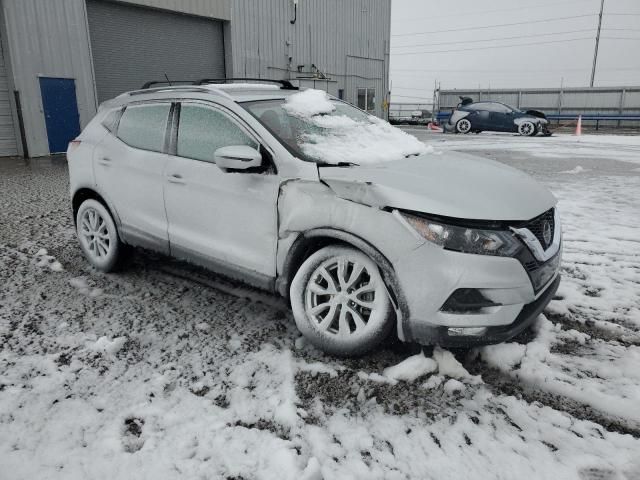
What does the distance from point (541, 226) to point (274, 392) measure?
1815mm

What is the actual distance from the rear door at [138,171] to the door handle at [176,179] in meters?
0.10

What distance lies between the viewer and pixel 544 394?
8.75 feet

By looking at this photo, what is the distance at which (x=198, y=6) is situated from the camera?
1669 cm

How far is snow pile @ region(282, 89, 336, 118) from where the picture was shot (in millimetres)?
3704

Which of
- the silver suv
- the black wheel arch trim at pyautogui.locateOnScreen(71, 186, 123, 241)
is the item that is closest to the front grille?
the silver suv

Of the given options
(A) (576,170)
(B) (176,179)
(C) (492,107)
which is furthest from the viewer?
(C) (492,107)

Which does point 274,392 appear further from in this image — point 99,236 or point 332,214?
point 99,236

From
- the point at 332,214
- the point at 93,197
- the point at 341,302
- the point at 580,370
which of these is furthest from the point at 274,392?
the point at 93,197

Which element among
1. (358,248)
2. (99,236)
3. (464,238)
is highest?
(464,238)

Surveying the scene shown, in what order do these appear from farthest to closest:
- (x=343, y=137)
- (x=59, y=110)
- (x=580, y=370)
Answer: (x=59, y=110) < (x=343, y=137) < (x=580, y=370)

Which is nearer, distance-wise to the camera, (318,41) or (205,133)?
(205,133)

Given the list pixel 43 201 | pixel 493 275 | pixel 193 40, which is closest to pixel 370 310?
pixel 493 275

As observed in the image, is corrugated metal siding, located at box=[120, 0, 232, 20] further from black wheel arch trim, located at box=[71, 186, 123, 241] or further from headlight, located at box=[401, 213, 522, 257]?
headlight, located at box=[401, 213, 522, 257]

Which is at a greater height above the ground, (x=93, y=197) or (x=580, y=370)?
(x=93, y=197)
